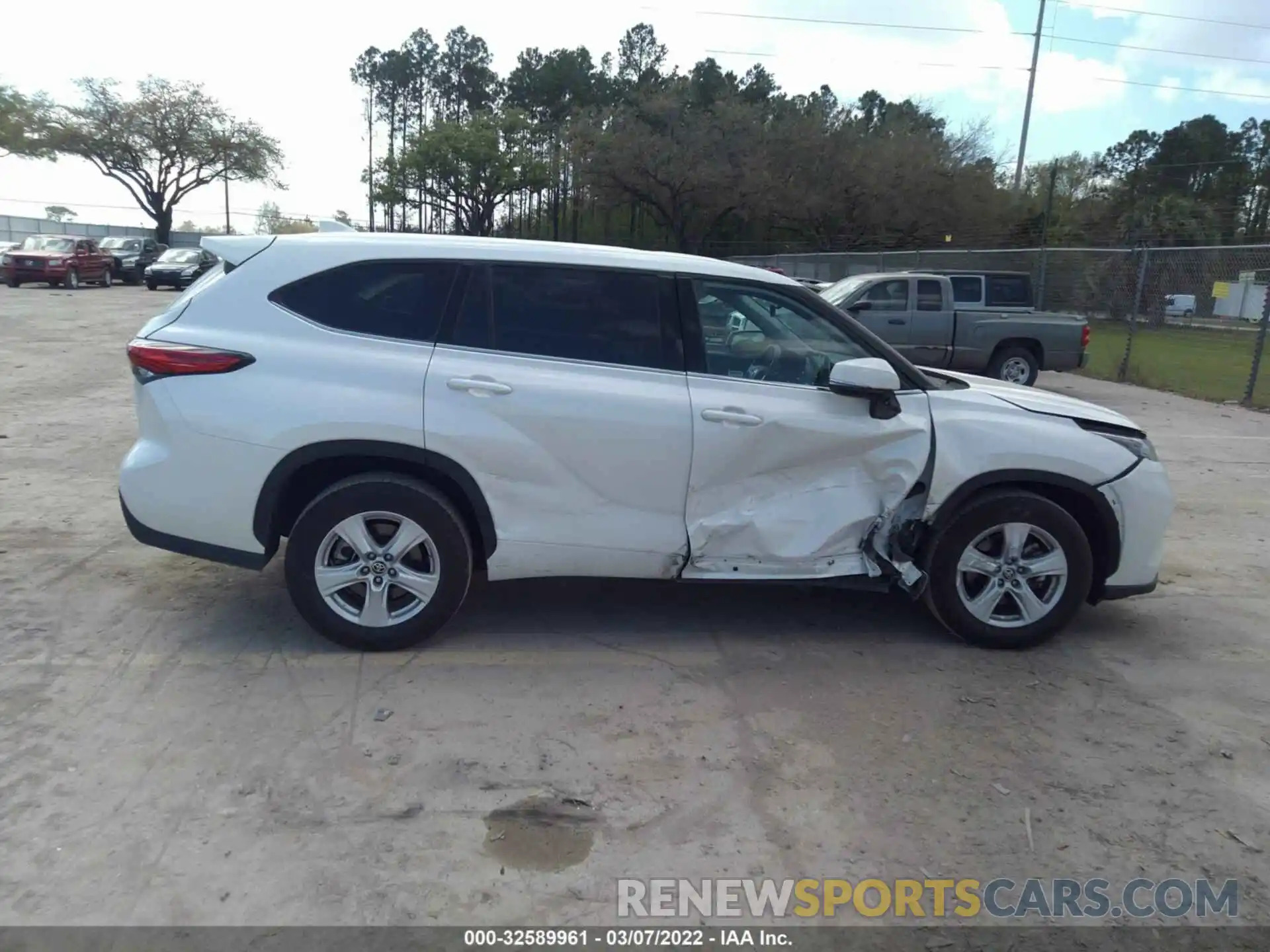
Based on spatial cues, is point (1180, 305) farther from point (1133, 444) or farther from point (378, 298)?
point (378, 298)

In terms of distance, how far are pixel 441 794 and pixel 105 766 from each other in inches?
47.8

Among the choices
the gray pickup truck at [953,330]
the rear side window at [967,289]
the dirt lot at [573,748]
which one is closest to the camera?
the dirt lot at [573,748]

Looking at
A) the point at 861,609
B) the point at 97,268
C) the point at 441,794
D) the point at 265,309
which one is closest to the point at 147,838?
the point at 441,794

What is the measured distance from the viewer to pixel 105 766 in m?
3.40

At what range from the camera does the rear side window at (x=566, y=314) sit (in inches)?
172

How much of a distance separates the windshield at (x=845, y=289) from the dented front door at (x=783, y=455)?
9848mm

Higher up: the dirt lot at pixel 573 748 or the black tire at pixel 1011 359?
the black tire at pixel 1011 359

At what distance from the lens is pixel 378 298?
4359 mm

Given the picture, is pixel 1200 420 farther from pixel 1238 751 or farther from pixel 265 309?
pixel 265 309

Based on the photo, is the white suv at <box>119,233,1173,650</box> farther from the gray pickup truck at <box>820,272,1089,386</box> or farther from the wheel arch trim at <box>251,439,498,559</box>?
the gray pickup truck at <box>820,272,1089,386</box>

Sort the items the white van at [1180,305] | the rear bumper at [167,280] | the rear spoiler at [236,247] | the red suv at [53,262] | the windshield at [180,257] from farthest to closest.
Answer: the windshield at [180,257], the rear bumper at [167,280], the red suv at [53,262], the white van at [1180,305], the rear spoiler at [236,247]

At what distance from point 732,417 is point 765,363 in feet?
1.23

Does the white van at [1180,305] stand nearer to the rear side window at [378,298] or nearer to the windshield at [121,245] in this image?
the rear side window at [378,298]

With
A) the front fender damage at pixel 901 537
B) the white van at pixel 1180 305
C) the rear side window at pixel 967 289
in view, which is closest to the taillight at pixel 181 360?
the front fender damage at pixel 901 537
